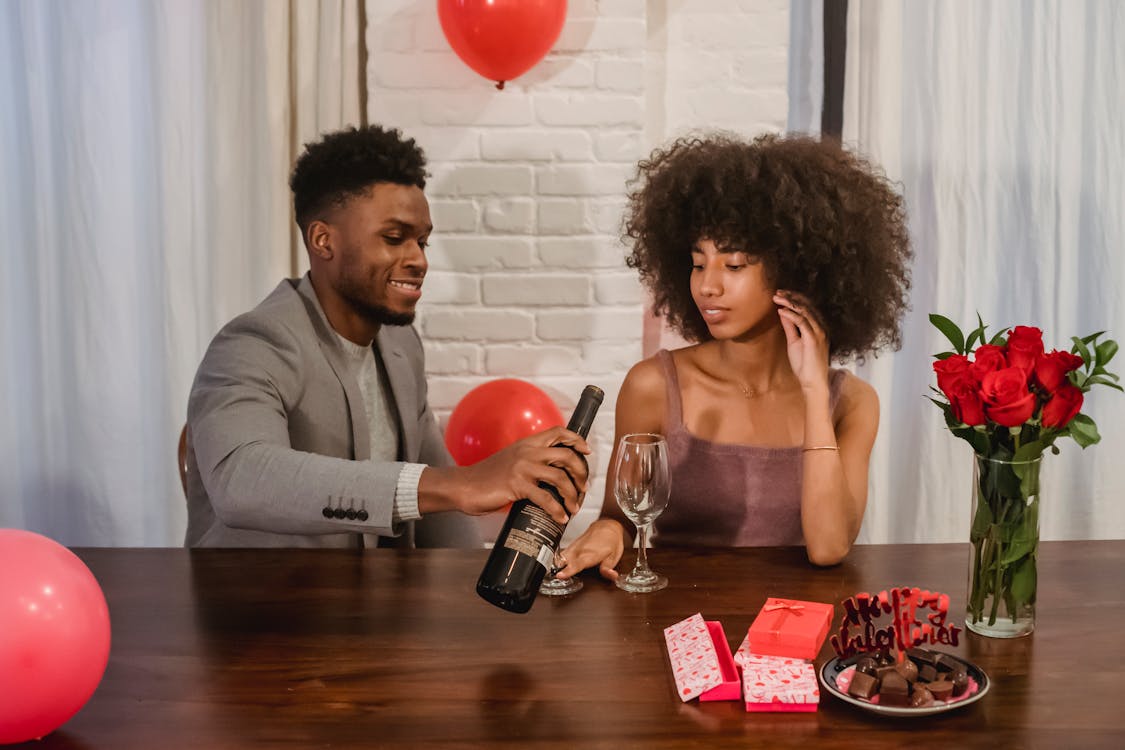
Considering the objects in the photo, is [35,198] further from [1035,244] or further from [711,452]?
[1035,244]

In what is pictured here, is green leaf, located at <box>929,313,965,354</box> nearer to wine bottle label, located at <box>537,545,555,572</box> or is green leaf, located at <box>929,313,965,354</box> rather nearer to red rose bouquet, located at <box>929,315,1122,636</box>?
red rose bouquet, located at <box>929,315,1122,636</box>

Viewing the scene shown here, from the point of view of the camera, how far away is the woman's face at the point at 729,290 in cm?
199

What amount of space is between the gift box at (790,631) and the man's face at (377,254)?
1163 millimetres

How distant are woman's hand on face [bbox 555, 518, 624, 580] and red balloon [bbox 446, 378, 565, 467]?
980 mm

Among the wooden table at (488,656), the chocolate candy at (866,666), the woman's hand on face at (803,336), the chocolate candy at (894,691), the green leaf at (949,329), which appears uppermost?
the green leaf at (949,329)

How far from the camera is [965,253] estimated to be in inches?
122

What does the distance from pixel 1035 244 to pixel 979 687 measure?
7.19ft

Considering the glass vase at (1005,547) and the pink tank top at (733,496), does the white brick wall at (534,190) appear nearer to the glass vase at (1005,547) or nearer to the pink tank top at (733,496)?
the pink tank top at (733,496)

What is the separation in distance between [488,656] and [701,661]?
0.25 m

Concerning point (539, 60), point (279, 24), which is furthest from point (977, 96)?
point (279, 24)

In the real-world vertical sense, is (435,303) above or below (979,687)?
above

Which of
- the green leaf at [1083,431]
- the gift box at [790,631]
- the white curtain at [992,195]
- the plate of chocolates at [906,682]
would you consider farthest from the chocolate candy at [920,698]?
the white curtain at [992,195]

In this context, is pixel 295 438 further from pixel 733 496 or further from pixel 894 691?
pixel 894 691

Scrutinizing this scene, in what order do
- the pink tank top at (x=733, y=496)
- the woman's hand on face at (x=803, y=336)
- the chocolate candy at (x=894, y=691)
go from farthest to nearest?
the pink tank top at (x=733, y=496) → the woman's hand on face at (x=803, y=336) → the chocolate candy at (x=894, y=691)
